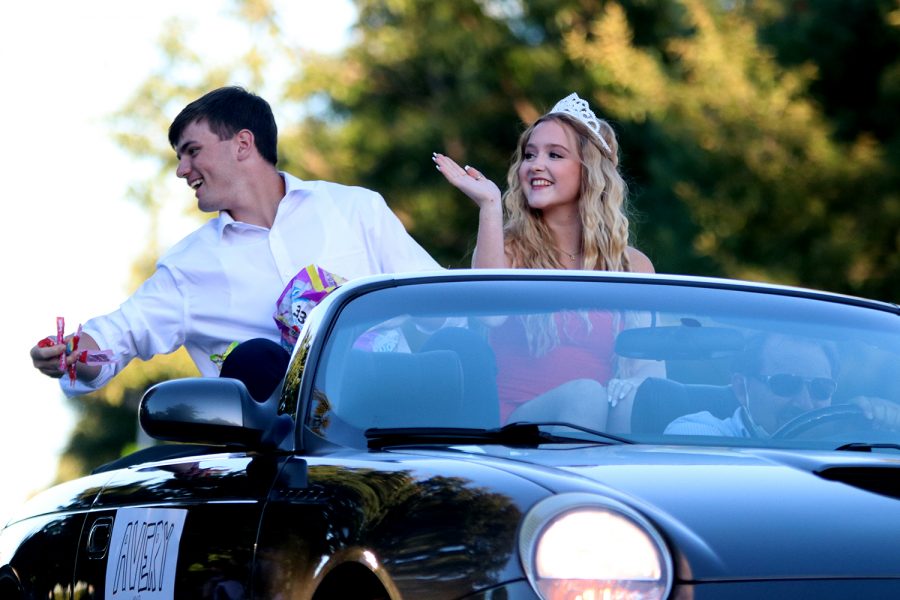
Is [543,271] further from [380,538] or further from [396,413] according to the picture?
[380,538]

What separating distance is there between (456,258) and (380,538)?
32.8 m

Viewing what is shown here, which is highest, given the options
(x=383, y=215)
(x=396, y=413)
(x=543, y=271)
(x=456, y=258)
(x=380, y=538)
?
(x=456, y=258)

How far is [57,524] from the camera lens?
17.1 feet

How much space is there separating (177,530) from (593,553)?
1571mm

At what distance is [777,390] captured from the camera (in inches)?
171

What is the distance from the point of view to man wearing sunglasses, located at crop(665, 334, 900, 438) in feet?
13.6

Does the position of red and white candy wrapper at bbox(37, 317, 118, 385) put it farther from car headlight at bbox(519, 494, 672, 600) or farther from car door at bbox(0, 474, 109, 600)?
car headlight at bbox(519, 494, 672, 600)

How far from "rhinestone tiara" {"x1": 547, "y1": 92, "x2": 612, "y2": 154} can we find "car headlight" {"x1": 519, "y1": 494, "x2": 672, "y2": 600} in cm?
482

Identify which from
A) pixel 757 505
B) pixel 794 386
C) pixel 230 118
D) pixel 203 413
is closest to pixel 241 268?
pixel 230 118

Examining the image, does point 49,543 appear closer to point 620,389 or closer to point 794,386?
point 620,389

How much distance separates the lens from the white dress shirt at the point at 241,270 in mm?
6547

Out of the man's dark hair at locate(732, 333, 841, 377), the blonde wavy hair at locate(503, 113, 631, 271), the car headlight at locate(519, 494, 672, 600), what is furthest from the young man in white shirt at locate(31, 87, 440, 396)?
the car headlight at locate(519, 494, 672, 600)

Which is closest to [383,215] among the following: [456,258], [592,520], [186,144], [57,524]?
[186,144]

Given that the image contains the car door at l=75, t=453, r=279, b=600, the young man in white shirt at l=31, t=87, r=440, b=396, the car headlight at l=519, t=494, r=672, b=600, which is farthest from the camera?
the young man in white shirt at l=31, t=87, r=440, b=396
